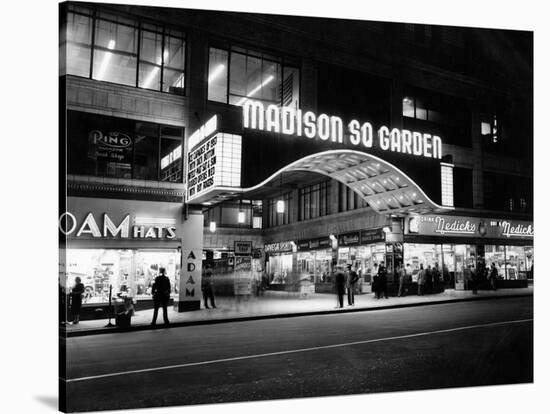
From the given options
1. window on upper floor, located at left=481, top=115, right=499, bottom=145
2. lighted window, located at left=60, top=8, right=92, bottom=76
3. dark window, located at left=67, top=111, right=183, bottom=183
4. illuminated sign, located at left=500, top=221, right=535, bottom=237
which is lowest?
illuminated sign, located at left=500, top=221, right=535, bottom=237

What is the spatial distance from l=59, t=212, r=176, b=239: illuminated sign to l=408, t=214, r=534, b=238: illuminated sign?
25.7 ft

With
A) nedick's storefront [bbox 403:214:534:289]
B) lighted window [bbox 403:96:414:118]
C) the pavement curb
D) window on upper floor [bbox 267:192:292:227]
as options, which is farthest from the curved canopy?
the pavement curb

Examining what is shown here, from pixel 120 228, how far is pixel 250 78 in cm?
510

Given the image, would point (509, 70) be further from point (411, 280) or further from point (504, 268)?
point (411, 280)

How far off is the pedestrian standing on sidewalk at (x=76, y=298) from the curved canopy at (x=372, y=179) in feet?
14.2

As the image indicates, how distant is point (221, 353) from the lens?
38.4ft

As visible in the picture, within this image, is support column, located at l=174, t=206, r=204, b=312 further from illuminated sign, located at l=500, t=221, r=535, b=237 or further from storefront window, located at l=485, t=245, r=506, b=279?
illuminated sign, located at l=500, t=221, r=535, b=237

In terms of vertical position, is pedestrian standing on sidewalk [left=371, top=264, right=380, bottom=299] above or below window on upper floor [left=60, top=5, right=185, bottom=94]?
below

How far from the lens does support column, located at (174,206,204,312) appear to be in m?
12.0

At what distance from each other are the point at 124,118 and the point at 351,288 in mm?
7401

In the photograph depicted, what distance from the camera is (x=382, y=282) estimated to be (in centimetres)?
1641

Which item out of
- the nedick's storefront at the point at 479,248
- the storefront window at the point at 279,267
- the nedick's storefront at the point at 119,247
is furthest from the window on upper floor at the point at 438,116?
the nedick's storefront at the point at 119,247

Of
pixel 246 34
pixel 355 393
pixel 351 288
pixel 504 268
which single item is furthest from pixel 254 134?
pixel 504 268

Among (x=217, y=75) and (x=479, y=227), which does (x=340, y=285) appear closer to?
(x=479, y=227)
